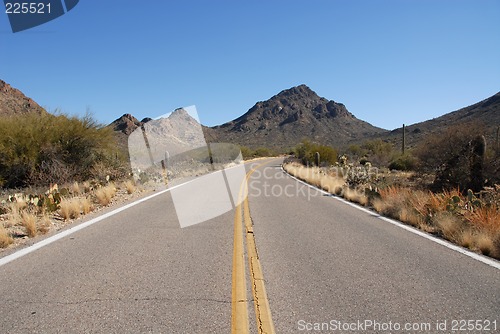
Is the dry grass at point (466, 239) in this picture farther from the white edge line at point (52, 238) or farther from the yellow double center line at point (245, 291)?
the white edge line at point (52, 238)

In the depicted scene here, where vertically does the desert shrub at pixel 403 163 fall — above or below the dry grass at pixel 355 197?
below

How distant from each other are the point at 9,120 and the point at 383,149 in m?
38.7

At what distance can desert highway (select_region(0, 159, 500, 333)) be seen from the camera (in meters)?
3.65

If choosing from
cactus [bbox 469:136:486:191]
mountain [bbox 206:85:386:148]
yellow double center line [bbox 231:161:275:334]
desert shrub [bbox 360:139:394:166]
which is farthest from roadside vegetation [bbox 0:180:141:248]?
mountain [bbox 206:85:386:148]

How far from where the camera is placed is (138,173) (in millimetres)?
20047

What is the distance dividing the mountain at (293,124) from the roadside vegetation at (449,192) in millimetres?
90144

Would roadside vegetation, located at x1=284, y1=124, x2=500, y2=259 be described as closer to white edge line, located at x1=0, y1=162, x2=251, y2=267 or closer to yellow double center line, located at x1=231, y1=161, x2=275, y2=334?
yellow double center line, located at x1=231, y1=161, x2=275, y2=334

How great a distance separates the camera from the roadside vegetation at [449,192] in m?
7.20

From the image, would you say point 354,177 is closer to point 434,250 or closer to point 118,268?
point 434,250

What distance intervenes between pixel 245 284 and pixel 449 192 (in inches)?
466

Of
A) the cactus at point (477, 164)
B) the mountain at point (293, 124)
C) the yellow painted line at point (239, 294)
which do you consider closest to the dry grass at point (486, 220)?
the yellow painted line at point (239, 294)

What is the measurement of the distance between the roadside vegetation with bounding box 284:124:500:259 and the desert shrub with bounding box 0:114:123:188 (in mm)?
11288

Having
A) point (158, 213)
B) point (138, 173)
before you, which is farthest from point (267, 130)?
point (158, 213)

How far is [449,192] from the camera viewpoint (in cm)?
1391
